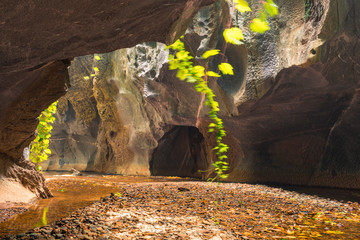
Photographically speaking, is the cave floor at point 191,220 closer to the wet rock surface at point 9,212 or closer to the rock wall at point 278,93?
the wet rock surface at point 9,212

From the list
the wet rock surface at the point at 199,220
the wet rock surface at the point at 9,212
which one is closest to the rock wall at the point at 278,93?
the wet rock surface at the point at 199,220

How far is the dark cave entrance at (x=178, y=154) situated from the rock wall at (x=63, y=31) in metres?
9.04

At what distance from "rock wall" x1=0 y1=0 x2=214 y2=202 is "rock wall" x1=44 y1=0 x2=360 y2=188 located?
3.50 feet

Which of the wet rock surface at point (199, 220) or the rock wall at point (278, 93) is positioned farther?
the rock wall at point (278, 93)

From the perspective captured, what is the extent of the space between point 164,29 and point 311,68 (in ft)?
13.7

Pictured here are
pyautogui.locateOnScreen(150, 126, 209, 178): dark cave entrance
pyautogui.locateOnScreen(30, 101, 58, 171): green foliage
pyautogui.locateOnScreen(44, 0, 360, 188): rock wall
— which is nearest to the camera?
pyautogui.locateOnScreen(44, 0, 360, 188): rock wall

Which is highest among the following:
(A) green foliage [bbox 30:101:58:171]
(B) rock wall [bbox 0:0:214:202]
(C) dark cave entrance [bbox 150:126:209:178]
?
(B) rock wall [bbox 0:0:214:202]

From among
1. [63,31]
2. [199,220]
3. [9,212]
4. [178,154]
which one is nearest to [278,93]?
[199,220]

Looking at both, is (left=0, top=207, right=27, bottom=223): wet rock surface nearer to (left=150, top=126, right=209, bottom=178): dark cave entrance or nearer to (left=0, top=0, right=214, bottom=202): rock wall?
(left=0, top=0, right=214, bottom=202): rock wall

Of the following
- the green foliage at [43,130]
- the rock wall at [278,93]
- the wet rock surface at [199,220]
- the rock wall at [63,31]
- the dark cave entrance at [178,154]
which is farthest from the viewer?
the dark cave entrance at [178,154]

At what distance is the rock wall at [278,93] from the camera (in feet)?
16.9

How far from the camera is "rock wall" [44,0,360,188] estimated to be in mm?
5145

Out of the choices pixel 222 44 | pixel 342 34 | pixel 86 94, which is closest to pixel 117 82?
pixel 86 94

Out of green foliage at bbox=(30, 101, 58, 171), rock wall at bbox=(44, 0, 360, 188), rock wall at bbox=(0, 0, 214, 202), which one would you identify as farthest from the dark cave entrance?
rock wall at bbox=(0, 0, 214, 202)
